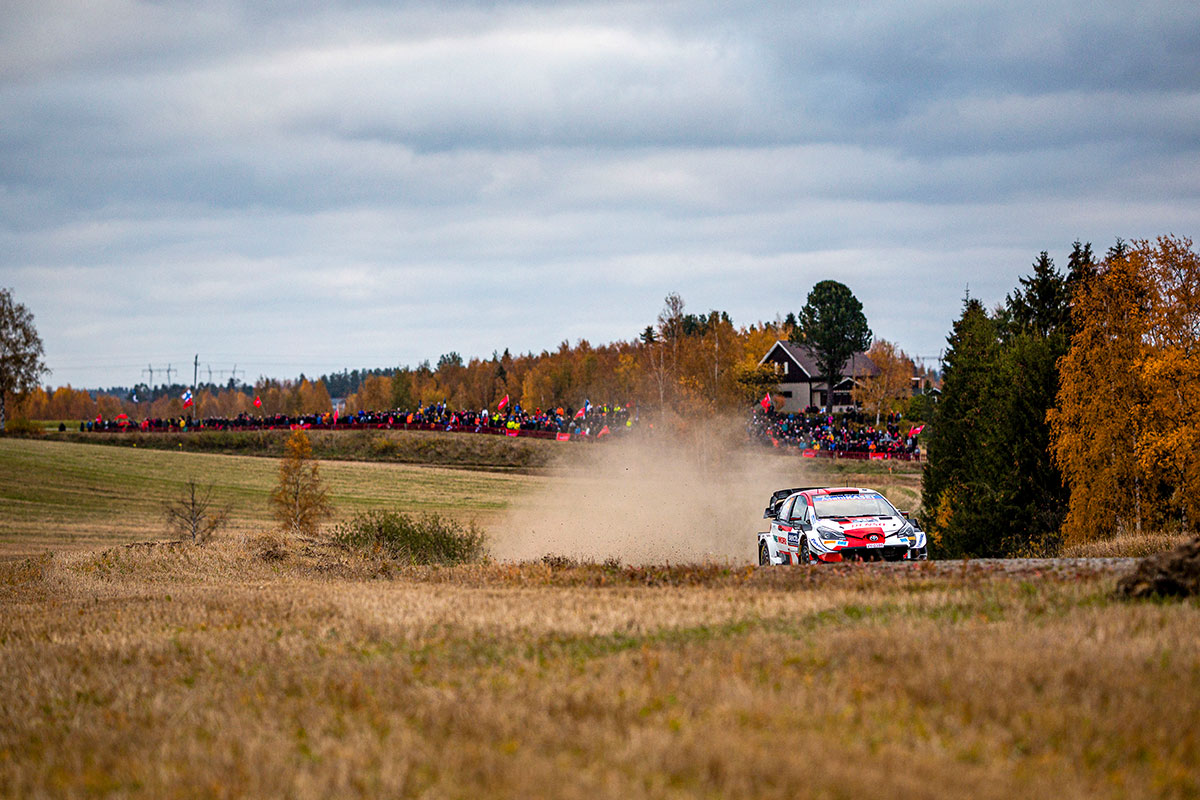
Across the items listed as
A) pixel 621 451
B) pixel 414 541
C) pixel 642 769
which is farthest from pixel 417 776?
pixel 621 451

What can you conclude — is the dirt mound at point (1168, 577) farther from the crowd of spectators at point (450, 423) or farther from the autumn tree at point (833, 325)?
the autumn tree at point (833, 325)

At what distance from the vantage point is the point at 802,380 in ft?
386

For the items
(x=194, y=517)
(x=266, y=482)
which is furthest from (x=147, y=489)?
(x=194, y=517)

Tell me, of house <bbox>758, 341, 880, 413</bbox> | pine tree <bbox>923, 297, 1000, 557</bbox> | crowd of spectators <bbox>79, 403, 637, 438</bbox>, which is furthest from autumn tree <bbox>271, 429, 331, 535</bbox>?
house <bbox>758, 341, 880, 413</bbox>

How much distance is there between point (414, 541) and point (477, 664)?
20.4 m

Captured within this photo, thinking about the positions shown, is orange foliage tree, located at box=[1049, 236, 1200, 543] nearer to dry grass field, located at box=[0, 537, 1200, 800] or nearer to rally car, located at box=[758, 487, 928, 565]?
rally car, located at box=[758, 487, 928, 565]

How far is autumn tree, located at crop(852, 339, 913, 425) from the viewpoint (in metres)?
101

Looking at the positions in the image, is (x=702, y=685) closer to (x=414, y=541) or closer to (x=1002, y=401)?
(x=414, y=541)

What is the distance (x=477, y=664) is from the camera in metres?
9.09

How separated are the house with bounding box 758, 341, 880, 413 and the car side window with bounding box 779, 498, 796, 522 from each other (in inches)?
3738

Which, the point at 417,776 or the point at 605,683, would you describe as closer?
the point at 417,776

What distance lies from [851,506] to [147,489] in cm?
5809

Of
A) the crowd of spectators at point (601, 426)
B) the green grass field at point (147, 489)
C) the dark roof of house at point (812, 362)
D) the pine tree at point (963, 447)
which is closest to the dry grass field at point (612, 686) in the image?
the pine tree at point (963, 447)

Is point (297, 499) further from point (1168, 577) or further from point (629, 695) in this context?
point (629, 695)
